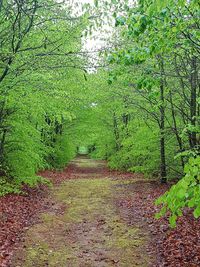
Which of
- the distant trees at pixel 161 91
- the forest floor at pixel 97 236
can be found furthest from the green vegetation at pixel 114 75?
the forest floor at pixel 97 236

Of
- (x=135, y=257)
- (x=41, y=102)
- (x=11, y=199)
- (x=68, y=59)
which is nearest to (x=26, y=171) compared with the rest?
(x=11, y=199)

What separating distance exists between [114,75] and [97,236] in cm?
471

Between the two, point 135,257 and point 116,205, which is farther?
point 116,205

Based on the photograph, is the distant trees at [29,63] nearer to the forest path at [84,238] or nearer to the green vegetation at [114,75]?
the green vegetation at [114,75]

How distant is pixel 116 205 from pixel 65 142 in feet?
51.2

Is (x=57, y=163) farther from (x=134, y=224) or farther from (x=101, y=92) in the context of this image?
(x=134, y=224)

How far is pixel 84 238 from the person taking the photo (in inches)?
336

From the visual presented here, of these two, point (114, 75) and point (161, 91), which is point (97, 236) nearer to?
point (114, 75)

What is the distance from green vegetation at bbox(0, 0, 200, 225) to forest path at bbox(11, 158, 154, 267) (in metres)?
1.56

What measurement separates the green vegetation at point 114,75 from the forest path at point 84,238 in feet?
5.12

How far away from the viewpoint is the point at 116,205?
12.4 m

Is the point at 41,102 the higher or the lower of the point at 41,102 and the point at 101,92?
the lower

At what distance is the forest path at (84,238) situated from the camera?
7023 millimetres

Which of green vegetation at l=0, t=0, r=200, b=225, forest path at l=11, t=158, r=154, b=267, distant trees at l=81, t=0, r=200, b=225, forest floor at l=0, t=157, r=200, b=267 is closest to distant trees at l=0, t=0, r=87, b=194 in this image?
green vegetation at l=0, t=0, r=200, b=225
